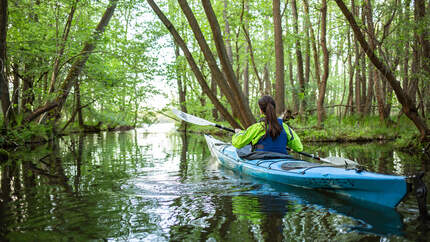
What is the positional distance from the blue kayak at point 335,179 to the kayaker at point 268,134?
0.25m

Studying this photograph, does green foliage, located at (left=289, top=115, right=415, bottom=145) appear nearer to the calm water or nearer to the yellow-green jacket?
the calm water

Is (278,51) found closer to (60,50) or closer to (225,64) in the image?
(225,64)

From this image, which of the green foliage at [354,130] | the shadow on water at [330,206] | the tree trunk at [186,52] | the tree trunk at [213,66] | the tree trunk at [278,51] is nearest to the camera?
the shadow on water at [330,206]

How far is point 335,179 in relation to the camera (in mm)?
3643

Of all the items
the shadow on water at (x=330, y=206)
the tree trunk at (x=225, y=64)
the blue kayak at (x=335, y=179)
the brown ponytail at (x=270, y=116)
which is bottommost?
the shadow on water at (x=330, y=206)

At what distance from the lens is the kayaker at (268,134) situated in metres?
4.75

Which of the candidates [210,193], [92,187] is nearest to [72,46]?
[92,187]

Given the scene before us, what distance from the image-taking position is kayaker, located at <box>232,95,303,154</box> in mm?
4746

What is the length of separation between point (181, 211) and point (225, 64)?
4112mm

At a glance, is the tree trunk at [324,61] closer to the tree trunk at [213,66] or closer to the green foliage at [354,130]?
the green foliage at [354,130]

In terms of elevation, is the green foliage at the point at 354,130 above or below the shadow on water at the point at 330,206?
above

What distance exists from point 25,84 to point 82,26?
319 cm

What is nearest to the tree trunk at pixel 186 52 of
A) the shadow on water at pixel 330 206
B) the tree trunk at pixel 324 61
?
the shadow on water at pixel 330 206

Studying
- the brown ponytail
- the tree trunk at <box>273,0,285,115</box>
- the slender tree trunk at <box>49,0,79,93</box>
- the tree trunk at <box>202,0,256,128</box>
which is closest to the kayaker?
the brown ponytail
